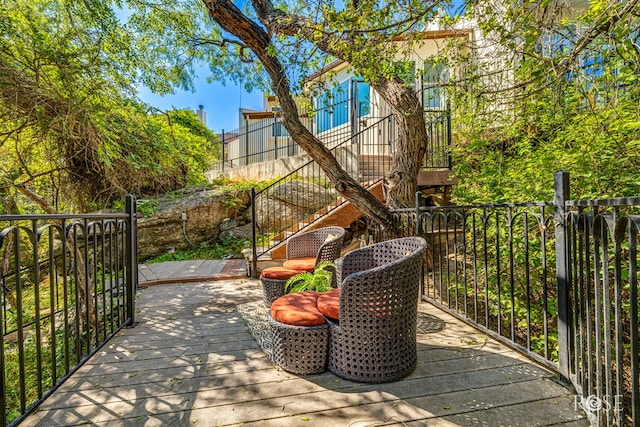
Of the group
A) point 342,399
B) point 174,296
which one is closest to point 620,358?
point 342,399

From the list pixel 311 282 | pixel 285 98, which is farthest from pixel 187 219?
pixel 311 282

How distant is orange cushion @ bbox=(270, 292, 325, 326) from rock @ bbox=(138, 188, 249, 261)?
255 inches

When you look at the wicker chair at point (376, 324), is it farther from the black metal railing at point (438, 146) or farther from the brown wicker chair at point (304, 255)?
the black metal railing at point (438, 146)

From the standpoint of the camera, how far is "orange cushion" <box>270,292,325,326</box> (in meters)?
2.24

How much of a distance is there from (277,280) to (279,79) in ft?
8.42

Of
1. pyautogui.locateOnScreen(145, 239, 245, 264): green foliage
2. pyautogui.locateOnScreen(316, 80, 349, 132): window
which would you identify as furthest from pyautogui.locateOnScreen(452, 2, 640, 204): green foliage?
pyautogui.locateOnScreen(316, 80, 349, 132): window

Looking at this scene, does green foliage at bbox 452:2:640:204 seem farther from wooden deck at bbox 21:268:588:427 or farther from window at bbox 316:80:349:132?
window at bbox 316:80:349:132

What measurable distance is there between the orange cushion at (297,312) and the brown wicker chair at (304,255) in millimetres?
968

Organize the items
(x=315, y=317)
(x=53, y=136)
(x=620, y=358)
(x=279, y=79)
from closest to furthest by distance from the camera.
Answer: (x=620, y=358)
(x=315, y=317)
(x=279, y=79)
(x=53, y=136)

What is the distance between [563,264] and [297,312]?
1.73m

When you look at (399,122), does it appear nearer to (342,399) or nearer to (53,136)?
(342,399)

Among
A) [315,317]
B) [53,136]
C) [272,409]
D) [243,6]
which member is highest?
[243,6]

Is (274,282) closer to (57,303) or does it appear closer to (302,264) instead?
(302,264)

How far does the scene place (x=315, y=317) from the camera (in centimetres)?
226
